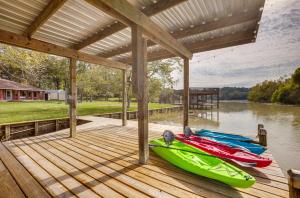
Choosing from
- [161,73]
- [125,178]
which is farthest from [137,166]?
[161,73]

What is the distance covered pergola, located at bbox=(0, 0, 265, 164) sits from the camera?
2912mm

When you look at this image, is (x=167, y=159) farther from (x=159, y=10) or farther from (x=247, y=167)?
(x=159, y=10)

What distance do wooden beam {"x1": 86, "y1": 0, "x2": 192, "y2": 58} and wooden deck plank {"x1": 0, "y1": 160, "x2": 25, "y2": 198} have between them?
2.93 metres

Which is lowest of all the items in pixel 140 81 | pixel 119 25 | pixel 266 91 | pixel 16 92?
pixel 140 81

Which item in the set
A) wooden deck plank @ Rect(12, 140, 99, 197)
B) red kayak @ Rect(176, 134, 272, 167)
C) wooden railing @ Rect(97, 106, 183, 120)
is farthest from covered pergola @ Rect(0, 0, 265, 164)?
wooden railing @ Rect(97, 106, 183, 120)

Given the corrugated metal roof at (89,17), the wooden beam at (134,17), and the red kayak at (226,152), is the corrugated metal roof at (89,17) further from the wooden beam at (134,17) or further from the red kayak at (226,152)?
the red kayak at (226,152)

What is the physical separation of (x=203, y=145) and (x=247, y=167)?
3.20 feet

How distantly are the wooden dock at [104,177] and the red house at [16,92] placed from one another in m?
29.0

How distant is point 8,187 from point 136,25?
3.36 metres

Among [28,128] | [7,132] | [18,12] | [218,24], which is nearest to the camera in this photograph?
[18,12]

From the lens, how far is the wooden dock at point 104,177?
235 centimetres

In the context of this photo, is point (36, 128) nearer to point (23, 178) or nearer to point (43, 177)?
point (23, 178)

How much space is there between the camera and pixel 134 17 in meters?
2.88

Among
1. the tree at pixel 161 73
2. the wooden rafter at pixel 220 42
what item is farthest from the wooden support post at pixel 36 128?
the tree at pixel 161 73
